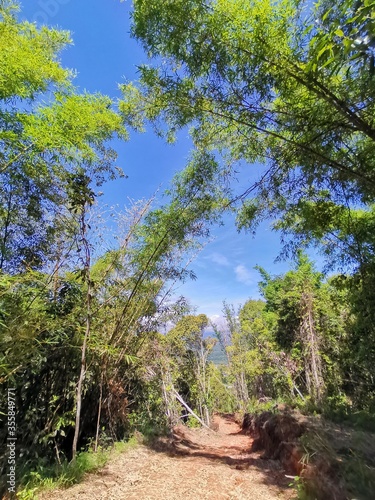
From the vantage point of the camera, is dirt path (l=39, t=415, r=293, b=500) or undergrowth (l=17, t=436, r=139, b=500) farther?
dirt path (l=39, t=415, r=293, b=500)

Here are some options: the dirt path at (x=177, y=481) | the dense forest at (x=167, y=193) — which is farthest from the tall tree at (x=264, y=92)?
the dirt path at (x=177, y=481)

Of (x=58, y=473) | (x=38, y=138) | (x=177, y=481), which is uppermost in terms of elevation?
(x=38, y=138)

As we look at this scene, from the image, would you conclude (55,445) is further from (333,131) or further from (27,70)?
(333,131)

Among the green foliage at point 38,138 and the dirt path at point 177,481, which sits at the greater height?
the green foliage at point 38,138

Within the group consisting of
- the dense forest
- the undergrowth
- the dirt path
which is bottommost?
the dirt path

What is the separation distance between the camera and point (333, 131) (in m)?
2.40

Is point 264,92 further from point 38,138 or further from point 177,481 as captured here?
point 177,481

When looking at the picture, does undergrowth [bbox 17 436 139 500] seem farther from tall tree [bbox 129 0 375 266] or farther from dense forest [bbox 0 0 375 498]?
tall tree [bbox 129 0 375 266]

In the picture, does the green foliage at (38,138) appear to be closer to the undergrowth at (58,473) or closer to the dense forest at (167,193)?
the dense forest at (167,193)

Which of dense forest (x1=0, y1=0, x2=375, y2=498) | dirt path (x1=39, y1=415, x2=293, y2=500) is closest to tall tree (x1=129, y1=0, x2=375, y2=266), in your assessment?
dense forest (x1=0, y1=0, x2=375, y2=498)

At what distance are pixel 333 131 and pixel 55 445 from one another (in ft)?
13.3

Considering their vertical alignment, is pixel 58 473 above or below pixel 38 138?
below

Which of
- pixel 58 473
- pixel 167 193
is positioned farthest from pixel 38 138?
pixel 58 473

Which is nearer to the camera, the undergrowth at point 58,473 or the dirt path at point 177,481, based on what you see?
the undergrowth at point 58,473
